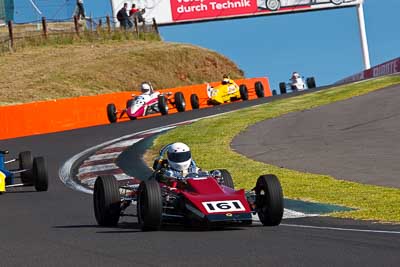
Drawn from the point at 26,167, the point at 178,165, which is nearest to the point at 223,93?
the point at 26,167

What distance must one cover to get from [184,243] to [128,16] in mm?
52138

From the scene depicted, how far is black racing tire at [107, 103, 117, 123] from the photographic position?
109ft

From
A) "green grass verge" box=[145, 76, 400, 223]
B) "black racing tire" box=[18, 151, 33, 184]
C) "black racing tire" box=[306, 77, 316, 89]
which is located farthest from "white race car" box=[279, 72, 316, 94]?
"black racing tire" box=[18, 151, 33, 184]

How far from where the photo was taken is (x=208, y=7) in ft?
207

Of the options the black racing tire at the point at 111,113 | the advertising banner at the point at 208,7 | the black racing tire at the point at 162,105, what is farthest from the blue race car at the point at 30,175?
the advertising banner at the point at 208,7

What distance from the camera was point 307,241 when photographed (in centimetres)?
993

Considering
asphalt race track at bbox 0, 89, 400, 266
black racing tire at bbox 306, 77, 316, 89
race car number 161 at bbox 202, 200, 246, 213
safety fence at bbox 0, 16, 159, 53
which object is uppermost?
safety fence at bbox 0, 16, 159, 53

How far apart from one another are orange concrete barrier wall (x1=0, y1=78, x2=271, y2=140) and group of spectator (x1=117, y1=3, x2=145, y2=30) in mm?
24047

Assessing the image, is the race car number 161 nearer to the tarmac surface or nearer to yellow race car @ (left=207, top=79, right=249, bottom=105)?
the tarmac surface

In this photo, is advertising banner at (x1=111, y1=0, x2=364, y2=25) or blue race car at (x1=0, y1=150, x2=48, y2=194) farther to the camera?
advertising banner at (x1=111, y1=0, x2=364, y2=25)

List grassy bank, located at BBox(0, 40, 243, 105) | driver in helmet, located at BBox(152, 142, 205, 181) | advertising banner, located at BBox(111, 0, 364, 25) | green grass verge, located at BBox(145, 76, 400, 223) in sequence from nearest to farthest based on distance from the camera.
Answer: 1. driver in helmet, located at BBox(152, 142, 205, 181)
2. green grass verge, located at BBox(145, 76, 400, 223)
3. grassy bank, located at BBox(0, 40, 243, 105)
4. advertising banner, located at BBox(111, 0, 364, 25)

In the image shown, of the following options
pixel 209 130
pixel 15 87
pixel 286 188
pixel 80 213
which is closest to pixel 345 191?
pixel 286 188

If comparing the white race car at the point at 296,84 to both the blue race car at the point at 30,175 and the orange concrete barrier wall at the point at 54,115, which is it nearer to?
the orange concrete barrier wall at the point at 54,115

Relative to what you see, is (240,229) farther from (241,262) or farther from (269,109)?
(269,109)
